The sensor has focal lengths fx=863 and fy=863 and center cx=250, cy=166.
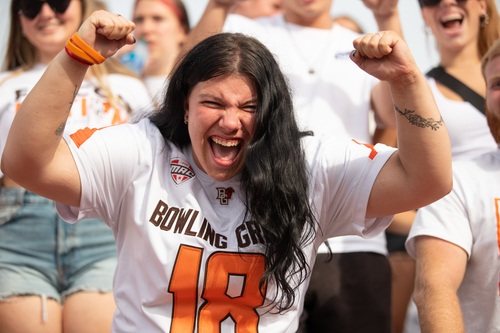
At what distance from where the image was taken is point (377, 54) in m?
2.61

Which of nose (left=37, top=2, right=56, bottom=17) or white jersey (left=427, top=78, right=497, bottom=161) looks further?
nose (left=37, top=2, right=56, bottom=17)

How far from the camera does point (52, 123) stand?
2.59 meters

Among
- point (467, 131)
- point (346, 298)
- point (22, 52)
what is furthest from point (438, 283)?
point (22, 52)

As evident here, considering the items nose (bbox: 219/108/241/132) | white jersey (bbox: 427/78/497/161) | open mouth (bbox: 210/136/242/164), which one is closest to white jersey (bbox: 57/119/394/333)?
open mouth (bbox: 210/136/242/164)

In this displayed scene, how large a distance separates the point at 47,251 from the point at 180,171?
1034 mm

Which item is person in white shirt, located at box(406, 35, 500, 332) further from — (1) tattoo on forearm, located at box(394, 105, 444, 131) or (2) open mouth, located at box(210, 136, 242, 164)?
(2) open mouth, located at box(210, 136, 242, 164)

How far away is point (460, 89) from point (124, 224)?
189 centimetres

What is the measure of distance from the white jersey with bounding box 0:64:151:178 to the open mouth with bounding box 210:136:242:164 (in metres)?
1.07

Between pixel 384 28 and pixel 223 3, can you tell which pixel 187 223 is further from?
pixel 223 3

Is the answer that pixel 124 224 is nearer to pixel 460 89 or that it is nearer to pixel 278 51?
pixel 278 51

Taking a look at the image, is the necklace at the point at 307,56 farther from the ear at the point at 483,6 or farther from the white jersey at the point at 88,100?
the ear at the point at 483,6

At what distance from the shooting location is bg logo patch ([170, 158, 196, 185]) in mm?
2893

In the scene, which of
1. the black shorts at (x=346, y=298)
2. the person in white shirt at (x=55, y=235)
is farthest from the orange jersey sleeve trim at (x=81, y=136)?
the black shorts at (x=346, y=298)

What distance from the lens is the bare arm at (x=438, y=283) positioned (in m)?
2.97
